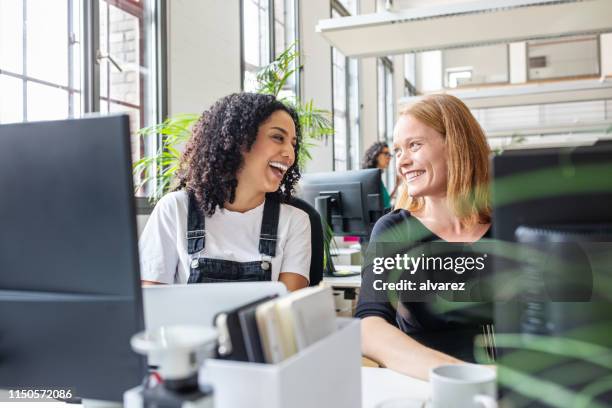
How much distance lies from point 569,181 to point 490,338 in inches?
29.9

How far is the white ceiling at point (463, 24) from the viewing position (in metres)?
2.56

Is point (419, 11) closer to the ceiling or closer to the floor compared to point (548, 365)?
closer to the ceiling

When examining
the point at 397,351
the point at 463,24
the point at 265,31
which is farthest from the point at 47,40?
the point at 265,31

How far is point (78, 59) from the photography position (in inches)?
95.6

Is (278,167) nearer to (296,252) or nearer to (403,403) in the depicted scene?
(296,252)

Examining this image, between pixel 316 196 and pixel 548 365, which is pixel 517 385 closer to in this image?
pixel 548 365

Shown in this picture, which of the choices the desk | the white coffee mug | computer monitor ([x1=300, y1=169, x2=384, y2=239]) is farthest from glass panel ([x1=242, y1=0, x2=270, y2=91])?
the white coffee mug

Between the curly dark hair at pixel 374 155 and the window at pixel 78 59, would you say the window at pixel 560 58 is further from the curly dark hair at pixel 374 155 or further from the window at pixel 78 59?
the window at pixel 78 59

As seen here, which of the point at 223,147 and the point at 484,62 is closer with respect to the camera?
the point at 223,147

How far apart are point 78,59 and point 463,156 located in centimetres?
186

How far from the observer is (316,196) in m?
3.03

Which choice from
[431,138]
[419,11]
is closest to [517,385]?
[431,138]

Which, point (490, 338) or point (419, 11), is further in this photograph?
point (419, 11)

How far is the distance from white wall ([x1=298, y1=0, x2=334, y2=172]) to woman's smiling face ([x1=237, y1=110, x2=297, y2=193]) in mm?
3099
